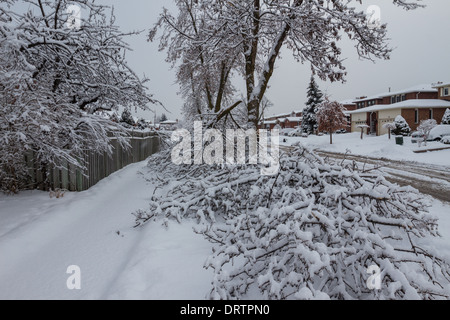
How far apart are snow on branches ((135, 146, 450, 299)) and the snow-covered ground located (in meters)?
0.34

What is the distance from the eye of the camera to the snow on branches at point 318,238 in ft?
7.13

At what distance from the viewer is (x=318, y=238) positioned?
9.50 ft

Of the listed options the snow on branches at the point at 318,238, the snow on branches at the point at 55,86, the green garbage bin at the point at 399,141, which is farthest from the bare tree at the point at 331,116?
the snow on branches at the point at 318,238

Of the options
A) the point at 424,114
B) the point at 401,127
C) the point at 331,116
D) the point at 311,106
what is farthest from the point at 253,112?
the point at 311,106

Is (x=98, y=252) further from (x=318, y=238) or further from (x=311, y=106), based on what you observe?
(x=311, y=106)

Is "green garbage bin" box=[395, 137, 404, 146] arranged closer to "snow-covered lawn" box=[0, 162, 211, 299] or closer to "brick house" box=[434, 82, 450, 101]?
"brick house" box=[434, 82, 450, 101]

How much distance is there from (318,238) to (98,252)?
2951 mm

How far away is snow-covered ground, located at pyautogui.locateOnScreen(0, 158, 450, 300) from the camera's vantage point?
9.00ft

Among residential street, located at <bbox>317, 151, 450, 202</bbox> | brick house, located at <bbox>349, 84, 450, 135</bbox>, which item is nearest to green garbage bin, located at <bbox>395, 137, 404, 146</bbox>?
residential street, located at <bbox>317, 151, 450, 202</bbox>

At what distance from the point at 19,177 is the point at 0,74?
9.73 feet

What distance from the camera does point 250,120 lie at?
783cm

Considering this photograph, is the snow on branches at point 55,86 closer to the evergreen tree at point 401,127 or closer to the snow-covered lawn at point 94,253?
the snow-covered lawn at point 94,253
